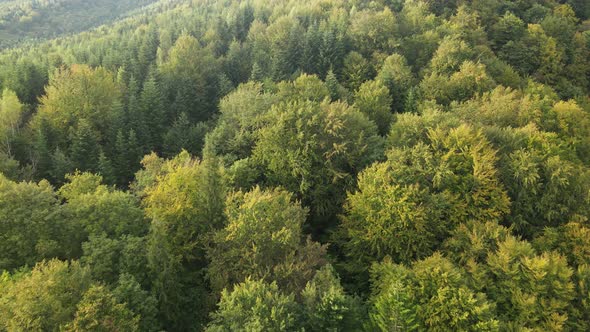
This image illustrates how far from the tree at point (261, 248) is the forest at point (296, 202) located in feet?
0.63

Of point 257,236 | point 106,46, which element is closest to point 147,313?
point 257,236

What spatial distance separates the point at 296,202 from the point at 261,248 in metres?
7.02

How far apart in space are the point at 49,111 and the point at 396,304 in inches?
2355

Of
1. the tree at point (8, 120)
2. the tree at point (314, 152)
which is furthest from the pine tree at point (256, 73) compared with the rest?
the tree at point (8, 120)

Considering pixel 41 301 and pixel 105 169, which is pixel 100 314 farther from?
pixel 105 169

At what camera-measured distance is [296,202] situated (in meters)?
41.2

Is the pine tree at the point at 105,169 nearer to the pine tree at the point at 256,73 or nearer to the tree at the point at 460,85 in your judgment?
the pine tree at the point at 256,73

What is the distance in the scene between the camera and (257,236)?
3584 centimetres

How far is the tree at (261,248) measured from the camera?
34969 millimetres

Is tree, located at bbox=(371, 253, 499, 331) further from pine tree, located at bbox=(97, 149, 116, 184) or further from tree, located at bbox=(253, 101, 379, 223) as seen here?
pine tree, located at bbox=(97, 149, 116, 184)

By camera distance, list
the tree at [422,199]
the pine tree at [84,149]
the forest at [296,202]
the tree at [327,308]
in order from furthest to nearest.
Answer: the pine tree at [84,149]
the tree at [422,199]
the forest at [296,202]
the tree at [327,308]

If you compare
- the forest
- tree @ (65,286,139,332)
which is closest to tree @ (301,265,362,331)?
the forest

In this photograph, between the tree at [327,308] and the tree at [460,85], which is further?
the tree at [460,85]

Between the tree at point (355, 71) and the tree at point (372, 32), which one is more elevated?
the tree at point (372, 32)
